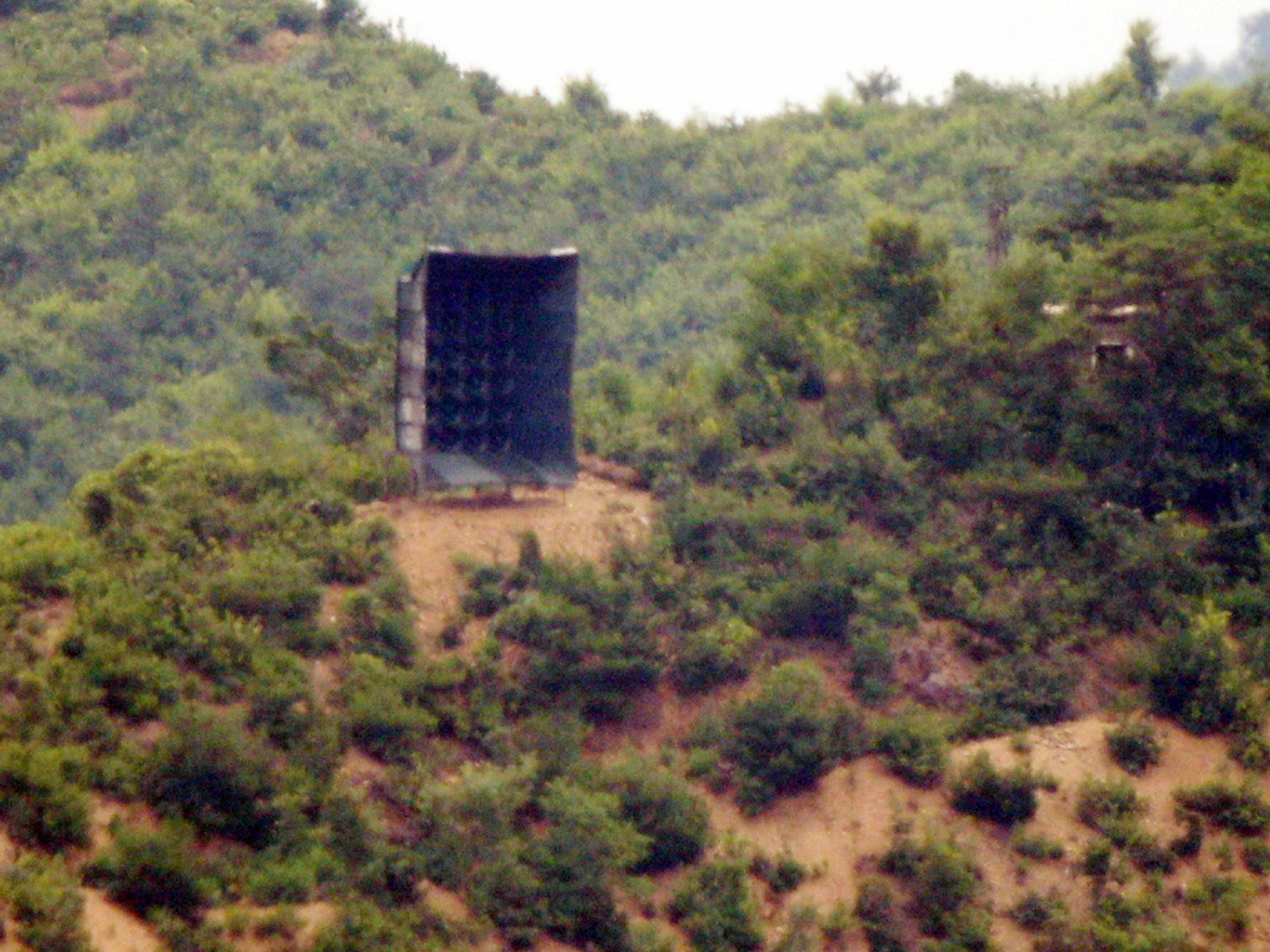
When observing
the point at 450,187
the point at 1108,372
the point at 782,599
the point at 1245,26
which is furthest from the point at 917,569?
the point at 1245,26

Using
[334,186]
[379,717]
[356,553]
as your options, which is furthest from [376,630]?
[334,186]

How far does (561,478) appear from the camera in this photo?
21609 mm

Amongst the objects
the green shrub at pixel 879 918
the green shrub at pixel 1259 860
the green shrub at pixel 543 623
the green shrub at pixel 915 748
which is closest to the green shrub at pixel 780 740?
the green shrub at pixel 915 748

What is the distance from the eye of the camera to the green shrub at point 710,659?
19.7 metres

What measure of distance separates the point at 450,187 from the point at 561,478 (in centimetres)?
2410

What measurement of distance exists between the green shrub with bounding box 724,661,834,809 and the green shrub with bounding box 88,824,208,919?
241 inches

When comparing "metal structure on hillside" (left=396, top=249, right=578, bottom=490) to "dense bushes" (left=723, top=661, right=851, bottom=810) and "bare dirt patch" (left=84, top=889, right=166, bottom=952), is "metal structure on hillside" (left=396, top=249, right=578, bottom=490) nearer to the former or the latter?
"dense bushes" (left=723, top=661, right=851, bottom=810)

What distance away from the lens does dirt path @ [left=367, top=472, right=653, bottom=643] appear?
1983 centimetres

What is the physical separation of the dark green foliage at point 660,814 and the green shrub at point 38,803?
17.2 feet

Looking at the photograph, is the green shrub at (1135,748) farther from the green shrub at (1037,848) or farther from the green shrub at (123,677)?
the green shrub at (123,677)

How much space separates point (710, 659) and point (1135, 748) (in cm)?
450

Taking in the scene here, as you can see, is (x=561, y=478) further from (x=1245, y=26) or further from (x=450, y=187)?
(x=1245, y=26)

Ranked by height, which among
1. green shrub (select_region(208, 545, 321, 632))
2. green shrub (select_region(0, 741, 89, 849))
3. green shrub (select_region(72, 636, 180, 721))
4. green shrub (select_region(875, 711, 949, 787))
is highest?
green shrub (select_region(208, 545, 321, 632))

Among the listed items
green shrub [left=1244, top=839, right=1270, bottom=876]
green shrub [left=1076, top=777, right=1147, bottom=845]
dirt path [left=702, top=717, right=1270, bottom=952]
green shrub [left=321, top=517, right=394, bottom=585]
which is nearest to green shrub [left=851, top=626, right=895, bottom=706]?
dirt path [left=702, top=717, right=1270, bottom=952]
